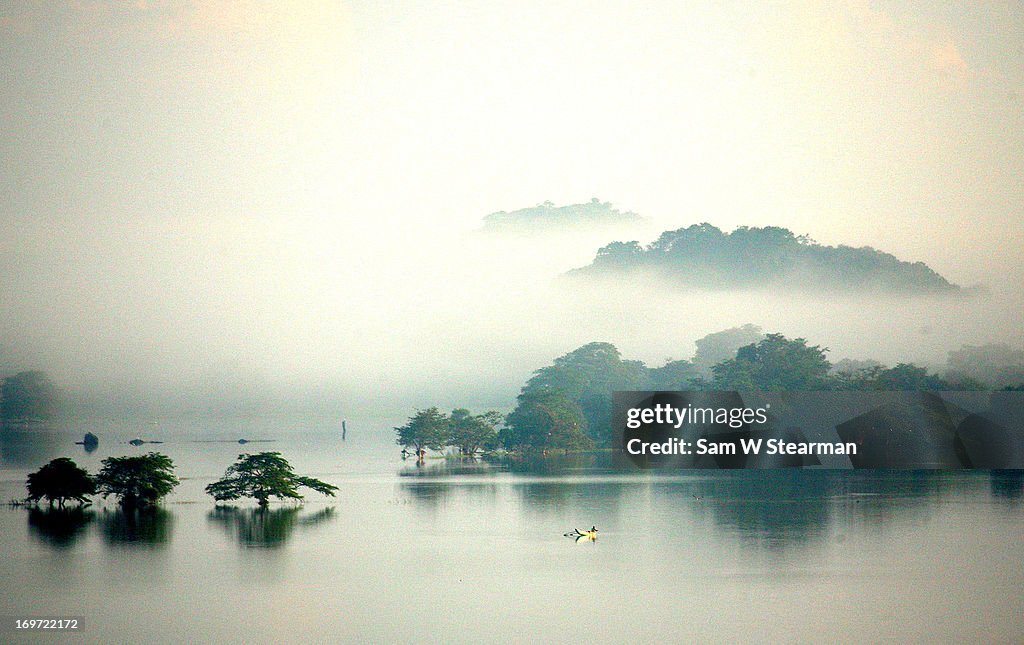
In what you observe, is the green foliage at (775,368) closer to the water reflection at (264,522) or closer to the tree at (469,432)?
the tree at (469,432)

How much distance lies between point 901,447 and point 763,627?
38.0 metres

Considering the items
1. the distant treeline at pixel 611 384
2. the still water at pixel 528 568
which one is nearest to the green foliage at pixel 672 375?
the distant treeline at pixel 611 384

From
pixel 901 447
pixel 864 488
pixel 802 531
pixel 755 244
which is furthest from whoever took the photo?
pixel 755 244

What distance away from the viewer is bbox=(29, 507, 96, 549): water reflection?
74.4 feet

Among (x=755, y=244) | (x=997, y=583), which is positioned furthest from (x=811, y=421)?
(x=755, y=244)

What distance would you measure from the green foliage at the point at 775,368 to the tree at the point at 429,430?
1751 cm

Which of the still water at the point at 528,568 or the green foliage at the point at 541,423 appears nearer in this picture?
the still water at the point at 528,568

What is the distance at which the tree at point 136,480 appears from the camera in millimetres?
28422

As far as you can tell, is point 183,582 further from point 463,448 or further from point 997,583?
point 463,448

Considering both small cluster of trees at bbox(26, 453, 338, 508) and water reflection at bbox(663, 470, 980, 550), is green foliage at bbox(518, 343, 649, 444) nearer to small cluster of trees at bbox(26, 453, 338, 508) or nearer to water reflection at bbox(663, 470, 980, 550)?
water reflection at bbox(663, 470, 980, 550)

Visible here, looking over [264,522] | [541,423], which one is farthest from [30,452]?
[264,522]

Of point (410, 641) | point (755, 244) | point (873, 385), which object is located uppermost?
point (755, 244)

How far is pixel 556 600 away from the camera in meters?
17.6

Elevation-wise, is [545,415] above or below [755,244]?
below
